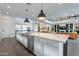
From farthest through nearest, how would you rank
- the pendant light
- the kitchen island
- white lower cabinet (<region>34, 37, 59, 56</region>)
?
the pendant light
white lower cabinet (<region>34, 37, 59, 56</region>)
the kitchen island

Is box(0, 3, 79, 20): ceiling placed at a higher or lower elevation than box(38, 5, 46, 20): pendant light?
higher

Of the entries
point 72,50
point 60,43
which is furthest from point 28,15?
point 72,50

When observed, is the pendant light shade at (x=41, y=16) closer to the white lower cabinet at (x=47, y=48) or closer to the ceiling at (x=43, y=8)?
the ceiling at (x=43, y=8)

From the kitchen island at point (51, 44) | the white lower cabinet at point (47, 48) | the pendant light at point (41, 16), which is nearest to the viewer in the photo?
the kitchen island at point (51, 44)

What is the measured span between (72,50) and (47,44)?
545 millimetres

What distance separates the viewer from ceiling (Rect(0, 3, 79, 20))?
249cm

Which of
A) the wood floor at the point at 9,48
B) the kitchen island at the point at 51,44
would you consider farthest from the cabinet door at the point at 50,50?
the wood floor at the point at 9,48

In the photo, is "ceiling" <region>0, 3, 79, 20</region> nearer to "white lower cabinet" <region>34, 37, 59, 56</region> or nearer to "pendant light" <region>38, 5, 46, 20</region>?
"pendant light" <region>38, 5, 46, 20</region>

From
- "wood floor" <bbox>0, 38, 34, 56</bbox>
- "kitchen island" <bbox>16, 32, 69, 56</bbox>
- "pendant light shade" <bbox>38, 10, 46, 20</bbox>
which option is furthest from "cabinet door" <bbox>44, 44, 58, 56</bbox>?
"pendant light shade" <bbox>38, 10, 46, 20</bbox>

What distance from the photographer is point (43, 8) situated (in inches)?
100

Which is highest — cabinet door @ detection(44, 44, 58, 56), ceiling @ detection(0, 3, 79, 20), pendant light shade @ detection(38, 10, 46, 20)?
ceiling @ detection(0, 3, 79, 20)

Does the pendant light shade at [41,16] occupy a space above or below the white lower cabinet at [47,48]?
above

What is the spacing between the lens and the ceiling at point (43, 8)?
97.8 inches

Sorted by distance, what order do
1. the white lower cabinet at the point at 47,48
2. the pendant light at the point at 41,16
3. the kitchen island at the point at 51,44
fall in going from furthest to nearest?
the pendant light at the point at 41,16, the white lower cabinet at the point at 47,48, the kitchen island at the point at 51,44
